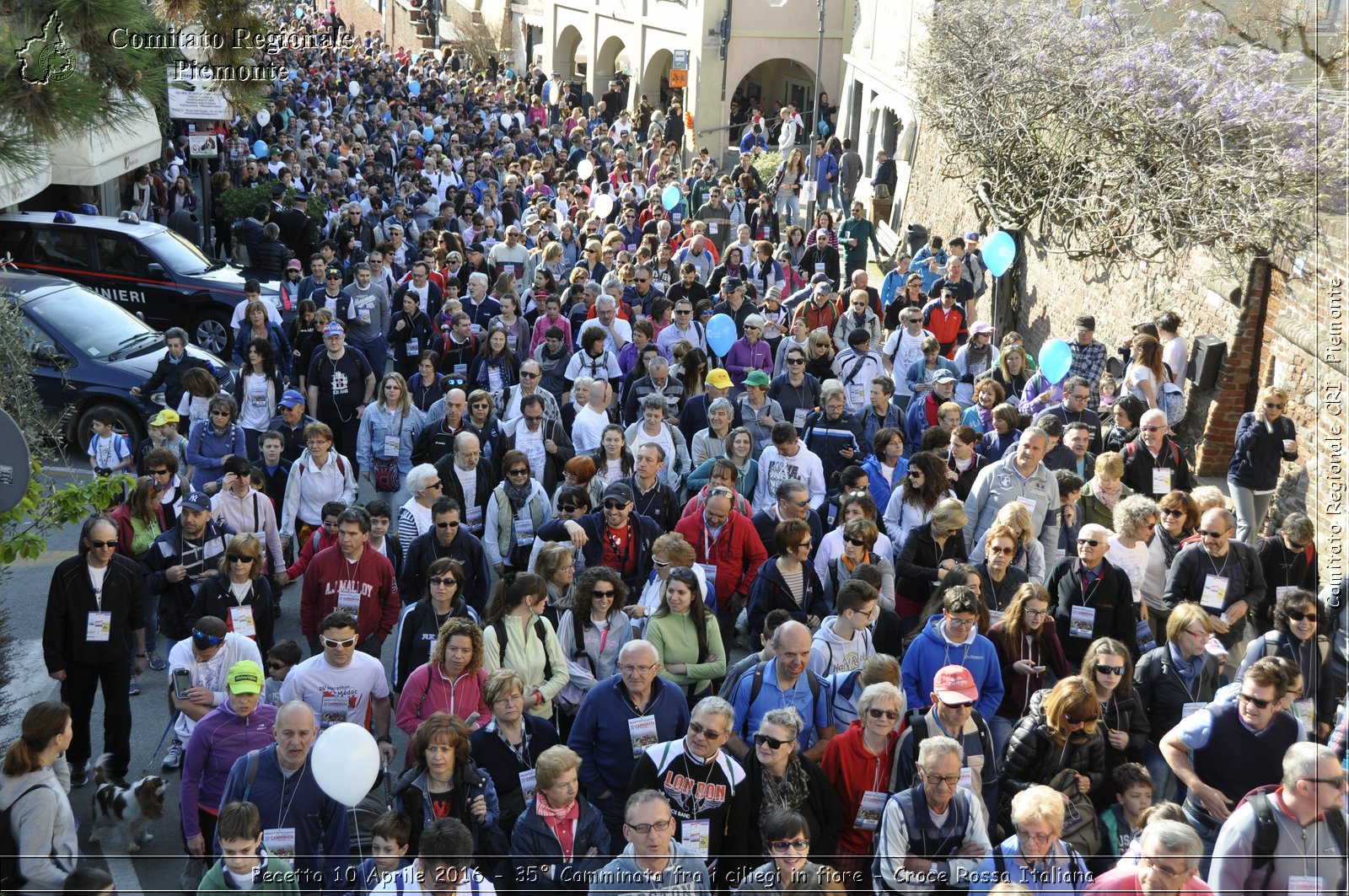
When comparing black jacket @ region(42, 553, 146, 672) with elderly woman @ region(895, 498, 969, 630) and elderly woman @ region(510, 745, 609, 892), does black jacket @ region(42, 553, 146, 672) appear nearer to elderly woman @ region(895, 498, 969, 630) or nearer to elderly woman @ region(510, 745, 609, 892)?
elderly woman @ region(510, 745, 609, 892)

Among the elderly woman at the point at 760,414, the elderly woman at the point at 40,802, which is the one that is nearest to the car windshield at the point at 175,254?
the elderly woman at the point at 760,414

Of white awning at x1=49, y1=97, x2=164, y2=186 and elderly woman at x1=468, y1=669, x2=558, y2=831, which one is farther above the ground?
white awning at x1=49, y1=97, x2=164, y2=186

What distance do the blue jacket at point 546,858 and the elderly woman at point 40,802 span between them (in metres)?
1.86

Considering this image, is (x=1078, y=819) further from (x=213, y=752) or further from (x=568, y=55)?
(x=568, y=55)

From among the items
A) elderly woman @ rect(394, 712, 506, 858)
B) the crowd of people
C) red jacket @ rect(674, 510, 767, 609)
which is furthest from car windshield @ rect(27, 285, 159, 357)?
elderly woman @ rect(394, 712, 506, 858)

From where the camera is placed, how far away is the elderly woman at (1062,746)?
596 centimetres

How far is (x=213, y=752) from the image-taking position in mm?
6129

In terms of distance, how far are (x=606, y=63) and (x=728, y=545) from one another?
128 ft

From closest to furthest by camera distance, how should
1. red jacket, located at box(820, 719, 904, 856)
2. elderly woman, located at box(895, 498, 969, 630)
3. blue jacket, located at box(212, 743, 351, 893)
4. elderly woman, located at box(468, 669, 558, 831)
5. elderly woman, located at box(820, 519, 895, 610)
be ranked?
blue jacket, located at box(212, 743, 351, 893), red jacket, located at box(820, 719, 904, 856), elderly woman, located at box(468, 669, 558, 831), elderly woman, located at box(820, 519, 895, 610), elderly woman, located at box(895, 498, 969, 630)

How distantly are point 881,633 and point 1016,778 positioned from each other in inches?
51.7

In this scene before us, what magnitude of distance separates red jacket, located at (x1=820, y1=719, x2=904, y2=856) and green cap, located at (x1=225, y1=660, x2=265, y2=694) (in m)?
2.71

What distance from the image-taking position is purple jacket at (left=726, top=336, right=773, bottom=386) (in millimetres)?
12055

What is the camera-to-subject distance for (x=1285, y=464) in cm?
1097

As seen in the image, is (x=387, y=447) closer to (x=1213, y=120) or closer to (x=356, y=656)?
(x=356, y=656)
